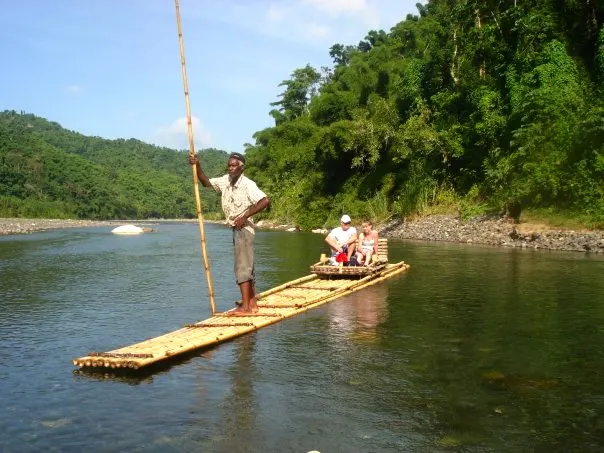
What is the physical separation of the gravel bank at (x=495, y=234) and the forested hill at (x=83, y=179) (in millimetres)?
62125

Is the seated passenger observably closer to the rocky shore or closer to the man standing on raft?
the man standing on raft

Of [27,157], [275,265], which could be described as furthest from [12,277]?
[27,157]

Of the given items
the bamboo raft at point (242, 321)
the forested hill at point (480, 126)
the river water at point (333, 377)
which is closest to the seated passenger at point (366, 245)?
the bamboo raft at point (242, 321)

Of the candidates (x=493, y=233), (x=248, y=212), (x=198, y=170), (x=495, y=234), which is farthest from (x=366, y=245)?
(x=493, y=233)

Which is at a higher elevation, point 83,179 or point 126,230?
point 83,179

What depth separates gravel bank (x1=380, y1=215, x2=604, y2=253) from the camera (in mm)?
24094

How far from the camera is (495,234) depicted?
28.3 meters

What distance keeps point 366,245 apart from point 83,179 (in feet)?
338

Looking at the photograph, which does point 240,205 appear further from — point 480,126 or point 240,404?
point 480,126

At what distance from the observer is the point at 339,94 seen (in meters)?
57.7

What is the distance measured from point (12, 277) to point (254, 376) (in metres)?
13.6

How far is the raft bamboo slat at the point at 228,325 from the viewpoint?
23.2ft

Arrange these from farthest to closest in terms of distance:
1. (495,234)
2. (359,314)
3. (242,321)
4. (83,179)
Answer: (83,179) < (495,234) < (359,314) < (242,321)

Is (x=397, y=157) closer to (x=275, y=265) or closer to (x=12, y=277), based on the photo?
(x=275, y=265)
